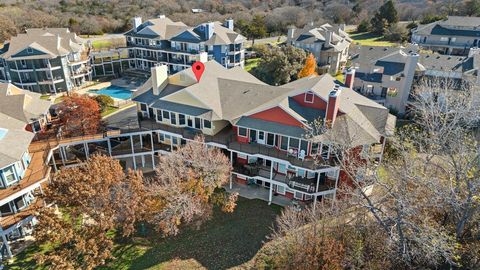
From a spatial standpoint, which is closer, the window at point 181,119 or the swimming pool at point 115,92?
the window at point 181,119

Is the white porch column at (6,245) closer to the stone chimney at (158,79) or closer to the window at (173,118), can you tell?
the window at (173,118)

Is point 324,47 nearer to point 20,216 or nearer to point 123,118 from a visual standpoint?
point 123,118

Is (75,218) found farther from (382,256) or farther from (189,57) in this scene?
(189,57)

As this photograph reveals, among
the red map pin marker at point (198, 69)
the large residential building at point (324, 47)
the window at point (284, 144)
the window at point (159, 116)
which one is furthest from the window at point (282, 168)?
the large residential building at point (324, 47)

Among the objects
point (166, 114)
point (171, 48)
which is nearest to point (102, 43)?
point (171, 48)

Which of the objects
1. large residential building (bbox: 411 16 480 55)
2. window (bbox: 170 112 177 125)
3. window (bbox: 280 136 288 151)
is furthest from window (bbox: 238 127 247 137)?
large residential building (bbox: 411 16 480 55)

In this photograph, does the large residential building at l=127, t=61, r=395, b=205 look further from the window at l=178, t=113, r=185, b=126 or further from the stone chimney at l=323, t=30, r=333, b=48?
the stone chimney at l=323, t=30, r=333, b=48
